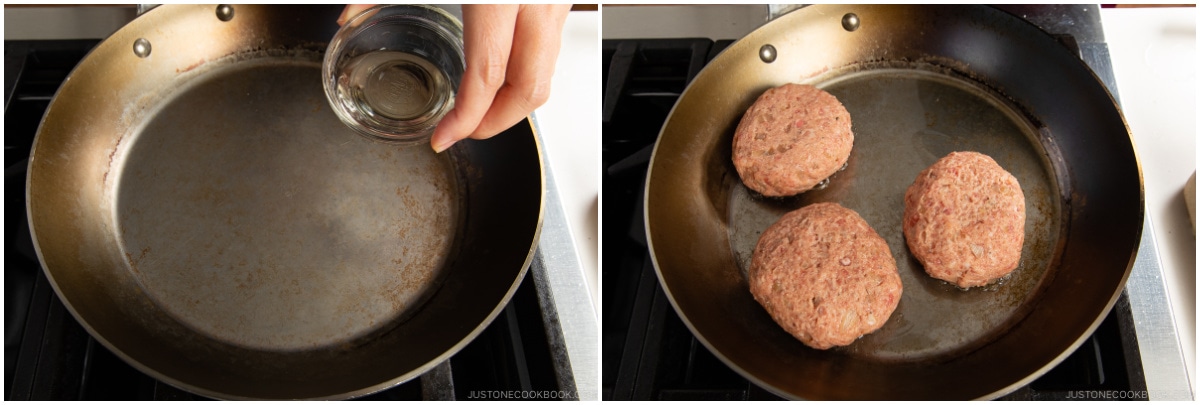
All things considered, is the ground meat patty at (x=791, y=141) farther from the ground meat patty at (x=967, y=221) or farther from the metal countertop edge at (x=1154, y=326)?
the metal countertop edge at (x=1154, y=326)

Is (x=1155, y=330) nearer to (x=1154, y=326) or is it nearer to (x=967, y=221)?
(x=1154, y=326)

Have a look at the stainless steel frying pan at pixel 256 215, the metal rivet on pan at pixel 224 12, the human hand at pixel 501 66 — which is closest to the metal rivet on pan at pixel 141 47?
the stainless steel frying pan at pixel 256 215

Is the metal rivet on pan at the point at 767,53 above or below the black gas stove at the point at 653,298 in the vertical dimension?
above

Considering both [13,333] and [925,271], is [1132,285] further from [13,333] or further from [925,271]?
[13,333]

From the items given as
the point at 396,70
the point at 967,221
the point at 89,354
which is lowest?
the point at 89,354

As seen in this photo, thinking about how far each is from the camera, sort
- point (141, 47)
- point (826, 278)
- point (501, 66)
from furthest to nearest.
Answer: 1. point (141, 47)
2. point (826, 278)
3. point (501, 66)

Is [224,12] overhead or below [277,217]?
overhead

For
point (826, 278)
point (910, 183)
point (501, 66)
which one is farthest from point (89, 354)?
point (910, 183)

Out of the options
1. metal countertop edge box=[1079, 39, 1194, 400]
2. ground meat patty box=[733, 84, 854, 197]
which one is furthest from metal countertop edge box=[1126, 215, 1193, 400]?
ground meat patty box=[733, 84, 854, 197]
